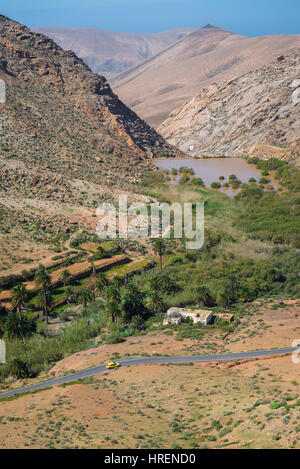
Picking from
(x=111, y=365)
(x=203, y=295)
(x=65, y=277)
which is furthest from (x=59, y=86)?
(x=111, y=365)

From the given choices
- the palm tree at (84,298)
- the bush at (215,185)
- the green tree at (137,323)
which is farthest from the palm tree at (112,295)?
the bush at (215,185)

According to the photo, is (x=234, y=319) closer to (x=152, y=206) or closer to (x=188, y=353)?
(x=188, y=353)

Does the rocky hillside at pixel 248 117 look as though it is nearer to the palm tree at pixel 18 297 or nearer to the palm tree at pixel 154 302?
the palm tree at pixel 154 302

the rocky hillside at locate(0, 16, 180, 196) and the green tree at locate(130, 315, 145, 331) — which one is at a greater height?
the rocky hillside at locate(0, 16, 180, 196)

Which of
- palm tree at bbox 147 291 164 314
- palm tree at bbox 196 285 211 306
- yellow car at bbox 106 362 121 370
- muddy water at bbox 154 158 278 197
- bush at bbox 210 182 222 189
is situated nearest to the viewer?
yellow car at bbox 106 362 121 370

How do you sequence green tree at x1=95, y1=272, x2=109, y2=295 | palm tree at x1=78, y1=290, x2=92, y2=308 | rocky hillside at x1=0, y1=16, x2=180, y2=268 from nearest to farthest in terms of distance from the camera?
palm tree at x1=78, y1=290, x2=92, y2=308, green tree at x1=95, y1=272, x2=109, y2=295, rocky hillside at x1=0, y1=16, x2=180, y2=268

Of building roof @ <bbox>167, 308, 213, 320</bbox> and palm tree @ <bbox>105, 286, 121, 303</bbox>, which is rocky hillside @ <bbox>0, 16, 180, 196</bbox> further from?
building roof @ <bbox>167, 308, 213, 320</bbox>

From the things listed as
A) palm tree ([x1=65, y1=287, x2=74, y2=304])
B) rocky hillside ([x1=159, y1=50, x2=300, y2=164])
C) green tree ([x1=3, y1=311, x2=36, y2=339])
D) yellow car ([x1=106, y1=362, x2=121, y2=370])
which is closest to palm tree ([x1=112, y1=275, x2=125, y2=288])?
palm tree ([x1=65, y1=287, x2=74, y2=304])
